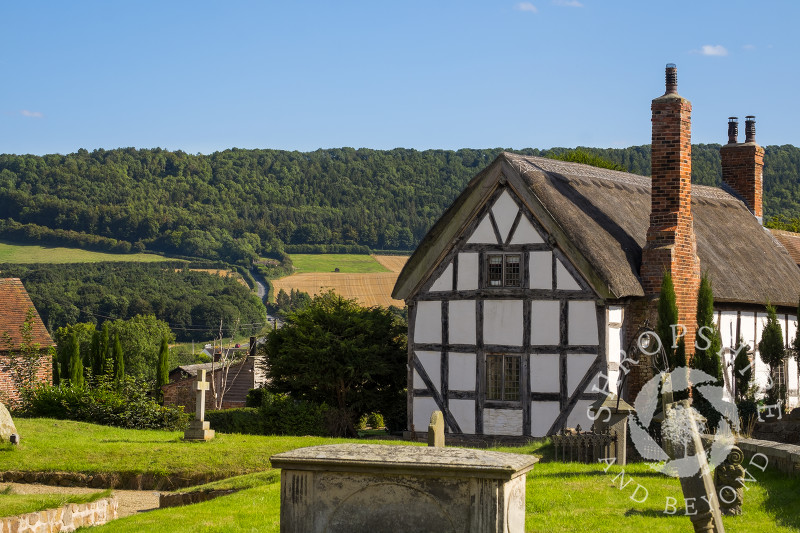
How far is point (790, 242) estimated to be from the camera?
99.7ft

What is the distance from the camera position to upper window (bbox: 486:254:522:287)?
2239 centimetres

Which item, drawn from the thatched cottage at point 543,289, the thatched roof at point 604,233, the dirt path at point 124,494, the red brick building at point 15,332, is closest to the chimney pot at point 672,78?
the thatched cottage at point 543,289

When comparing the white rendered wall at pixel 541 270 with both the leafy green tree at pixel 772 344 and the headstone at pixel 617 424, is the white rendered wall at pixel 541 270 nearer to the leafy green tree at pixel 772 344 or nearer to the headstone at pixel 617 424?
the leafy green tree at pixel 772 344

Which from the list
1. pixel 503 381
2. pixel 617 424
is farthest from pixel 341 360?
pixel 617 424

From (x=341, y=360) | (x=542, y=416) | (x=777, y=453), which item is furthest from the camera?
(x=341, y=360)

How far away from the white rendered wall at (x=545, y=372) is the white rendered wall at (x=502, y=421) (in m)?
0.72

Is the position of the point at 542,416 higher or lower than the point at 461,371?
lower

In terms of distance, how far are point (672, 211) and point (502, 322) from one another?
4.49m

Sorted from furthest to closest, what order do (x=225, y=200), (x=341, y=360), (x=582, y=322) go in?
(x=225, y=200) < (x=341, y=360) < (x=582, y=322)

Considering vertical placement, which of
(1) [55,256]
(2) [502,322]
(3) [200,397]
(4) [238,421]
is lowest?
(4) [238,421]

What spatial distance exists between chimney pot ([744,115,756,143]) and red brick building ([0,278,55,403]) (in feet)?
77.9

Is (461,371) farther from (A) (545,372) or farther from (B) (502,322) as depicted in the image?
(A) (545,372)

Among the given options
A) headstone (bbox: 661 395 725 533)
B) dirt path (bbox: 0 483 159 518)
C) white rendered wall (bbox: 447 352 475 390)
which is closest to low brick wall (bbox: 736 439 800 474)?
headstone (bbox: 661 395 725 533)

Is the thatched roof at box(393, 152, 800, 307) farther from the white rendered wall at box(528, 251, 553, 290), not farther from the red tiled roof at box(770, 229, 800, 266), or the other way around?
the red tiled roof at box(770, 229, 800, 266)
